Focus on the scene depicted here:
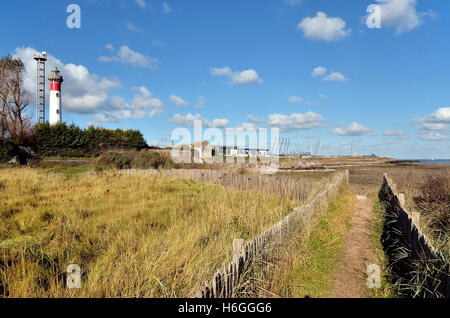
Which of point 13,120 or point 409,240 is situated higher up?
point 13,120

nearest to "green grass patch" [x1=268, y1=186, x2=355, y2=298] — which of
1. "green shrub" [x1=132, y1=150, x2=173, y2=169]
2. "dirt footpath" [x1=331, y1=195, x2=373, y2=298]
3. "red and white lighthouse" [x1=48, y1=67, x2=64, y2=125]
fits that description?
"dirt footpath" [x1=331, y1=195, x2=373, y2=298]

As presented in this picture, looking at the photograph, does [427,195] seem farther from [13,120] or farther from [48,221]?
[13,120]

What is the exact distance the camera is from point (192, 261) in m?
2.94

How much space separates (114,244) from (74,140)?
94.4 ft

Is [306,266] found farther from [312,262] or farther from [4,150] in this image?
[4,150]

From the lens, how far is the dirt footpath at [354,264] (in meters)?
3.62

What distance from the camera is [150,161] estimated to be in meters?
19.0

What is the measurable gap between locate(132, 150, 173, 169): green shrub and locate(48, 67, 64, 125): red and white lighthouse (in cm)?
2264

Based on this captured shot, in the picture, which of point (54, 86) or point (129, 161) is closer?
point (129, 161)

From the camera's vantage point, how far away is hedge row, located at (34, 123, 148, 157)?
2695 cm

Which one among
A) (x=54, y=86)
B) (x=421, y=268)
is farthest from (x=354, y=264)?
(x=54, y=86)

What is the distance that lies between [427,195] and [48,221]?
10.2m
